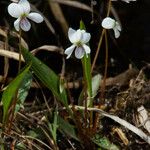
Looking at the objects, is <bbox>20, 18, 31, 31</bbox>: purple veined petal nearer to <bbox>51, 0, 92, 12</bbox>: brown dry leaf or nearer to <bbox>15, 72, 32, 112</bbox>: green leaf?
<bbox>15, 72, 32, 112</bbox>: green leaf

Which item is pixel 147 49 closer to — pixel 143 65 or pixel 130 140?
pixel 143 65

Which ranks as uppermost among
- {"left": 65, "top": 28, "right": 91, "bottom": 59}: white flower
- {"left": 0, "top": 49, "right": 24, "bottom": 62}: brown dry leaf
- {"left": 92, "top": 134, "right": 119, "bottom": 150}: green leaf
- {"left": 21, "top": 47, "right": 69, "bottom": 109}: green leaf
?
{"left": 65, "top": 28, "right": 91, "bottom": 59}: white flower

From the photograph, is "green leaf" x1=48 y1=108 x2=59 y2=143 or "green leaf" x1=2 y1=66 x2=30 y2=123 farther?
"green leaf" x1=48 y1=108 x2=59 y2=143

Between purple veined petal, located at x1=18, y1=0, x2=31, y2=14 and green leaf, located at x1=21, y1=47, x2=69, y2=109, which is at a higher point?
purple veined petal, located at x1=18, y1=0, x2=31, y2=14

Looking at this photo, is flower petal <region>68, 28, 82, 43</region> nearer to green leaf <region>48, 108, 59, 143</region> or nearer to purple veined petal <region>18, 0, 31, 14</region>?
purple veined petal <region>18, 0, 31, 14</region>

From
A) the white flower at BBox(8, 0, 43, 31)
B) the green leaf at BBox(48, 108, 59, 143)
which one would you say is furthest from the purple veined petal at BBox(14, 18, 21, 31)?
the green leaf at BBox(48, 108, 59, 143)

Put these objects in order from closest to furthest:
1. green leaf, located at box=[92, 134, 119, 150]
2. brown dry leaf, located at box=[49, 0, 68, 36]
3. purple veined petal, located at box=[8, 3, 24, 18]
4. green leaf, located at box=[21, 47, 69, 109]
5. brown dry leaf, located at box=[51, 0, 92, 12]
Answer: purple veined petal, located at box=[8, 3, 24, 18] < green leaf, located at box=[21, 47, 69, 109] < green leaf, located at box=[92, 134, 119, 150] < brown dry leaf, located at box=[51, 0, 92, 12] < brown dry leaf, located at box=[49, 0, 68, 36]

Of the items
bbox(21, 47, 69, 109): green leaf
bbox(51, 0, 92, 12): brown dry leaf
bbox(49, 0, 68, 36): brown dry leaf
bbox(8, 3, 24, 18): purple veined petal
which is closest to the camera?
bbox(8, 3, 24, 18): purple veined petal

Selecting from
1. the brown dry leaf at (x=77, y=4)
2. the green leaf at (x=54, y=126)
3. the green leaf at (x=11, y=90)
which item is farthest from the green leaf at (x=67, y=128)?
the brown dry leaf at (x=77, y=4)

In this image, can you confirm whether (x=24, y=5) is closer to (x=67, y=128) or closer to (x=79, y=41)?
(x=79, y=41)
